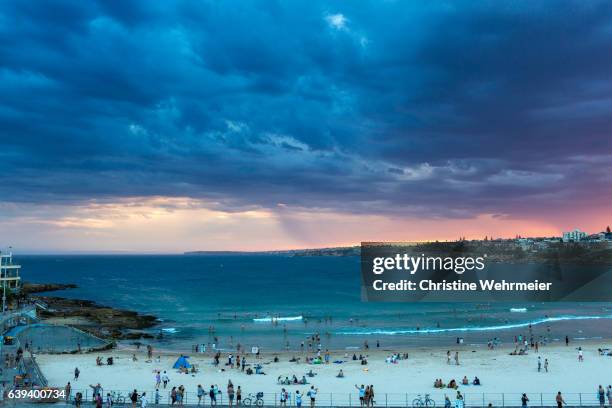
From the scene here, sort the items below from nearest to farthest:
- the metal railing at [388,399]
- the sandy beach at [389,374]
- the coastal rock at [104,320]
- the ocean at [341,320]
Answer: the metal railing at [388,399], the sandy beach at [389,374], the ocean at [341,320], the coastal rock at [104,320]

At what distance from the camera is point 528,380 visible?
107 ft

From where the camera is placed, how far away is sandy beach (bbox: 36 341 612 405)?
96.3 feet

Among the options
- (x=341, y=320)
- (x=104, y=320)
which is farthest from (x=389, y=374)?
(x=104, y=320)

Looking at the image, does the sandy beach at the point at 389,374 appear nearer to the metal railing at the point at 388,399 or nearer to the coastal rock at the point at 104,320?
the metal railing at the point at 388,399

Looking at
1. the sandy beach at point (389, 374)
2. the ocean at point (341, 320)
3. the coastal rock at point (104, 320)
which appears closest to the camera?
the sandy beach at point (389, 374)

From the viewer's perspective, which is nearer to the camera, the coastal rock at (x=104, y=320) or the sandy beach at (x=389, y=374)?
the sandy beach at (x=389, y=374)

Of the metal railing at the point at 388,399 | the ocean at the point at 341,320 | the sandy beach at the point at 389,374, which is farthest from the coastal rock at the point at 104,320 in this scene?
the metal railing at the point at 388,399

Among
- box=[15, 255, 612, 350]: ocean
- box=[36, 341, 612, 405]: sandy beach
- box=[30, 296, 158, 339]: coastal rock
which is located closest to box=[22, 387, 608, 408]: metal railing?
box=[36, 341, 612, 405]: sandy beach

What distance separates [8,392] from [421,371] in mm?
25685

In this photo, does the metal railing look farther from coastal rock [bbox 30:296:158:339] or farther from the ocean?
coastal rock [bbox 30:296:158:339]

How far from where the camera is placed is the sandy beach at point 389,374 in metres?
29.3

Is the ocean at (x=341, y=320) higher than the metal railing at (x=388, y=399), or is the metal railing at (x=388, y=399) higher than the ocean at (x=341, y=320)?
the ocean at (x=341, y=320)

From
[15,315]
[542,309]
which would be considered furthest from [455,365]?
[542,309]

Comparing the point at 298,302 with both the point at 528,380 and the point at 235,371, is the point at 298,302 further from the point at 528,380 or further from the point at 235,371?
the point at 528,380
